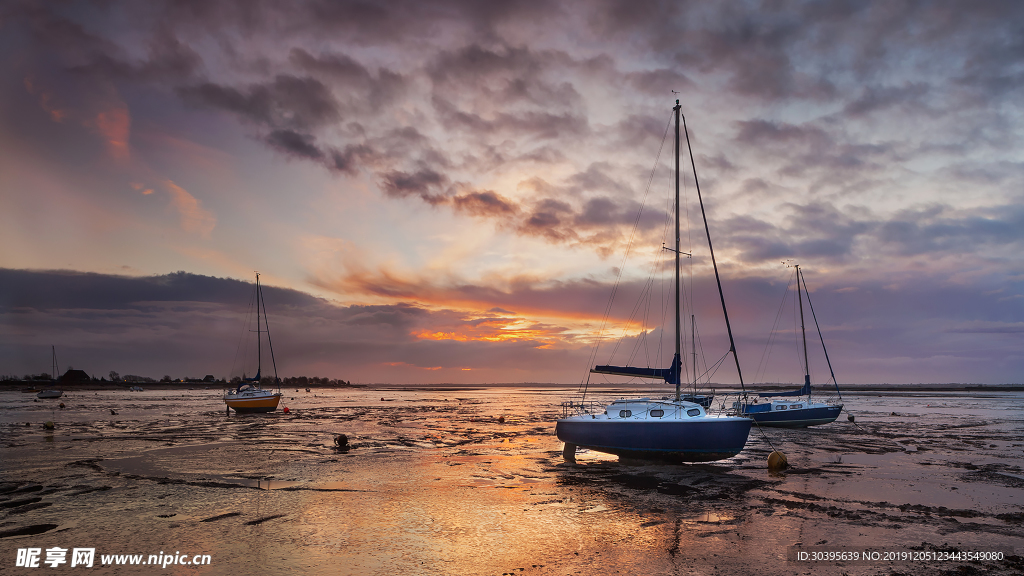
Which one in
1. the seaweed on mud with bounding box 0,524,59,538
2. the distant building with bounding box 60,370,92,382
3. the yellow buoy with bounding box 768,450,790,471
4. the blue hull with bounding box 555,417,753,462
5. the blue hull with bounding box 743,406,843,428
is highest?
the blue hull with bounding box 555,417,753,462

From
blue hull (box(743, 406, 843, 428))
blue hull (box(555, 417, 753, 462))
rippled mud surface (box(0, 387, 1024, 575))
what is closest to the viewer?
rippled mud surface (box(0, 387, 1024, 575))

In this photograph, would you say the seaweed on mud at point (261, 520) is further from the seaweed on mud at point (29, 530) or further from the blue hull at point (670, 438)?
the blue hull at point (670, 438)

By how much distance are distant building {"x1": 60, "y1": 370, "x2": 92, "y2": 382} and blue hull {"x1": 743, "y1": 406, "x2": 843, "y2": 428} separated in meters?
207

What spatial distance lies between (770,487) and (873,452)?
40.1 feet

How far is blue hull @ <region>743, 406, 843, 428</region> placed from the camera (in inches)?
1534

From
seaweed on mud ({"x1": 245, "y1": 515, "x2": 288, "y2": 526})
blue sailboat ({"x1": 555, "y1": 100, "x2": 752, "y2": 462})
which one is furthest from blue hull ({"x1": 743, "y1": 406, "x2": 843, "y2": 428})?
seaweed on mud ({"x1": 245, "y1": 515, "x2": 288, "y2": 526})

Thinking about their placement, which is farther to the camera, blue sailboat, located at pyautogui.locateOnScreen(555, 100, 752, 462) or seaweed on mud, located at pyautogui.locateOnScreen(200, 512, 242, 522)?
blue sailboat, located at pyautogui.locateOnScreen(555, 100, 752, 462)

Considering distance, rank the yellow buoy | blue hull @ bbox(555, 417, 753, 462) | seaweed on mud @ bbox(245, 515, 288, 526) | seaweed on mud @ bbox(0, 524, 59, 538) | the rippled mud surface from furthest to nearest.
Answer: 1. the yellow buoy
2. blue hull @ bbox(555, 417, 753, 462)
3. seaweed on mud @ bbox(245, 515, 288, 526)
4. seaweed on mud @ bbox(0, 524, 59, 538)
5. the rippled mud surface

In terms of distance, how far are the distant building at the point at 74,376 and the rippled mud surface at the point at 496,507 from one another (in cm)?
18665

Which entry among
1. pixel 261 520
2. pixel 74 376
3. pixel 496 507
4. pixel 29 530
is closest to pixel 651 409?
pixel 496 507

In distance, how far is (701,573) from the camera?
9234 millimetres

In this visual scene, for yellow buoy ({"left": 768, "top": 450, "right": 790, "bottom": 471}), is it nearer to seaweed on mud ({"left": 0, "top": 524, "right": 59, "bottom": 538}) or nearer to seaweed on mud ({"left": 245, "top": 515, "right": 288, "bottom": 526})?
seaweed on mud ({"left": 245, "top": 515, "right": 288, "bottom": 526})

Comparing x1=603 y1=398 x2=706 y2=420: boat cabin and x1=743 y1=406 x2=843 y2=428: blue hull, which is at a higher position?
x1=603 y1=398 x2=706 y2=420: boat cabin

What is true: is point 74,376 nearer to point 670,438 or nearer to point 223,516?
point 223,516
